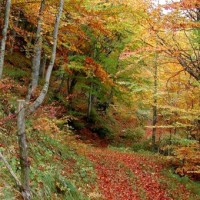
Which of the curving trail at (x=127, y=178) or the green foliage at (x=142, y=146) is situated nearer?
the curving trail at (x=127, y=178)

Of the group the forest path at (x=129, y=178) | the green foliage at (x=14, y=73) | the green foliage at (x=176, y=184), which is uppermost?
the green foliage at (x=14, y=73)

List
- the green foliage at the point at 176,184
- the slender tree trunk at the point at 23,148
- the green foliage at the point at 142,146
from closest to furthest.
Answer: the slender tree trunk at the point at 23,148
the green foliage at the point at 176,184
the green foliage at the point at 142,146

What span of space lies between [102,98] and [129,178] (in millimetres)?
8665

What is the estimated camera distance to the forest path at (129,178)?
10.3 meters

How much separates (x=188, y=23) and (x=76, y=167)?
18.5 ft

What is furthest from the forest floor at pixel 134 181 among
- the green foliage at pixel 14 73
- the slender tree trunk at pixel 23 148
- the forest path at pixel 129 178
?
the green foliage at pixel 14 73

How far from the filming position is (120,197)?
977 centimetres

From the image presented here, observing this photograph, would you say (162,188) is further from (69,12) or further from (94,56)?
(94,56)

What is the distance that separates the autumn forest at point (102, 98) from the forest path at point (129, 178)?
47 millimetres

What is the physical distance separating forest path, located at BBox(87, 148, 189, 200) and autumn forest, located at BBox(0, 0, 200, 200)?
0.05m

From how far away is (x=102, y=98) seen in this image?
65.6 feet

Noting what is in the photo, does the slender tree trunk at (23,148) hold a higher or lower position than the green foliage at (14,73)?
lower

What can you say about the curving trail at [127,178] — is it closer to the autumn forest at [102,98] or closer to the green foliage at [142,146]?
the autumn forest at [102,98]

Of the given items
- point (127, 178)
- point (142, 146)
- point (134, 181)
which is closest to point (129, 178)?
point (127, 178)
